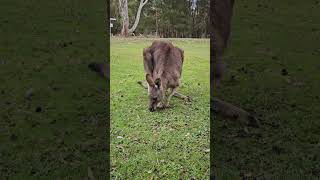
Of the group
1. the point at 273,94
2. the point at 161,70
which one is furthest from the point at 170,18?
the point at 273,94

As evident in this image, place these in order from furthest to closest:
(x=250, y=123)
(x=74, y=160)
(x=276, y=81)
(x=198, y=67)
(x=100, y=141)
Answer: (x=276, y=81) → (x=250, y=123) → (x=100, y=141) → (x=74, y=160) → (x=198, y=67)

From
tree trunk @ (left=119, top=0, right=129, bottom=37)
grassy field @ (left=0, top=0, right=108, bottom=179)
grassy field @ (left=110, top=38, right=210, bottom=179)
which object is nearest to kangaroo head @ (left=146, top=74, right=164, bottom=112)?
grassy field @ (left=110, top=38, right=210, bottom=179)

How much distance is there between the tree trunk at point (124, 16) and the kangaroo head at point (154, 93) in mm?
981

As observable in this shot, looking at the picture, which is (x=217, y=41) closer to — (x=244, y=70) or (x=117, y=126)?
(x=117, y=126)

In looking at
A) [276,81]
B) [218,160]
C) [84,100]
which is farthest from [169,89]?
[276,81]

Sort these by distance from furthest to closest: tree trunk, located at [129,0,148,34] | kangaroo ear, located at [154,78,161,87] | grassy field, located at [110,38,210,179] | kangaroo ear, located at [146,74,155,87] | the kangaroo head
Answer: kangaroo ear, located at [154,78,161,87] < the kangaroo head < kangaroo ear, located at [146,74,155,87] < grassy field, located at [110,38,210,179] < tree trunk, located at [129,0,148,34]

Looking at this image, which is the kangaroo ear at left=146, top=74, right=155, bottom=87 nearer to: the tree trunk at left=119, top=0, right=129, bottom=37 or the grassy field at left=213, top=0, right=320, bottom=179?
the tree trunk at left=119, top=0, right=129, bottom=37

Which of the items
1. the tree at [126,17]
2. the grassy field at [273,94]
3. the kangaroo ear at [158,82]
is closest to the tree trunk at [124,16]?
the tree at [126,17]

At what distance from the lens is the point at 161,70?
18.5 feet

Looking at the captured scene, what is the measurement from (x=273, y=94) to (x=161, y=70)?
10.1 feet

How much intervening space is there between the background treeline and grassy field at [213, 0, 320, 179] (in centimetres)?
165

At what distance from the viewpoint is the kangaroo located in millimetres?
4379

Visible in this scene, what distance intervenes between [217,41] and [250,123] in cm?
121

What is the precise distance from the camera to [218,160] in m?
5.29
